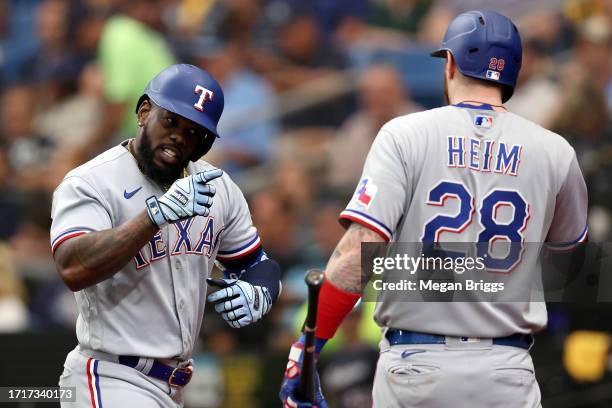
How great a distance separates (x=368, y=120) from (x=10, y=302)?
10.8 ft

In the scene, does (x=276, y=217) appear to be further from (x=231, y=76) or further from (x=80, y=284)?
(x=80, y=284)

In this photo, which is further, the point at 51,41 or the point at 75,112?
the point at 51,41

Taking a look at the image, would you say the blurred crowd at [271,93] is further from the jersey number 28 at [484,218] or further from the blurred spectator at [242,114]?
the jersey number 28 at [484,218]

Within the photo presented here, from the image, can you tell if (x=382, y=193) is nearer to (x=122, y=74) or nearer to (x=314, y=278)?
(x=314, y=278)

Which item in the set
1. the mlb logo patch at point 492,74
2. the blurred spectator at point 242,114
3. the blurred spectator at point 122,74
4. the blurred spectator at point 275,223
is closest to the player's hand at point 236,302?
the mlb logo patch at point 492,74

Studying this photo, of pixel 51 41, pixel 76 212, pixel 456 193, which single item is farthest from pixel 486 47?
pixel 51 41

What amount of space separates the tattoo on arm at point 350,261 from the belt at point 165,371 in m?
0.73

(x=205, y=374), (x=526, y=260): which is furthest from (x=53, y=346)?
(x=526, y=260)

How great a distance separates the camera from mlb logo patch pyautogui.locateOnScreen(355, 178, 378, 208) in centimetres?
375

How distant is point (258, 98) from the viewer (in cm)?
940

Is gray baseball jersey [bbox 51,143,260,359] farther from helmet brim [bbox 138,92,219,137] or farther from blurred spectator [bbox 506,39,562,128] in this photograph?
blurred spectator [bbox 506,39,562,128]

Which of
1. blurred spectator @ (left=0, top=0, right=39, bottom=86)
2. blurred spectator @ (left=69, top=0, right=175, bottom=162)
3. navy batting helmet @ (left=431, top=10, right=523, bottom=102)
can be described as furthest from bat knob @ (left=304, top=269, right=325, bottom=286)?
blurred spectator @ (left=0, top=0, right=39, bottom=86)

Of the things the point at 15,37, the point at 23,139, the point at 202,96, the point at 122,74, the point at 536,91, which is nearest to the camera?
the point at 202,96

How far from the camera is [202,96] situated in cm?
406
